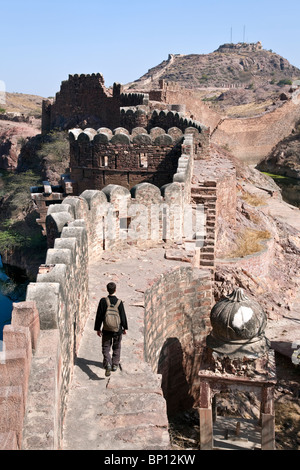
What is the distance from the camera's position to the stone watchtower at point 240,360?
7.05 metres

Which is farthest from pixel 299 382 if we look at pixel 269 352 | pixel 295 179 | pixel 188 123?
pixel 295 179

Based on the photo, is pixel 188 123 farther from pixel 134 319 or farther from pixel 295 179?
pixel 295 179

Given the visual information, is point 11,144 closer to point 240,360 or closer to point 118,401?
point 240,360

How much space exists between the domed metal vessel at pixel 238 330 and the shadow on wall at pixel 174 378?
27.5 inches

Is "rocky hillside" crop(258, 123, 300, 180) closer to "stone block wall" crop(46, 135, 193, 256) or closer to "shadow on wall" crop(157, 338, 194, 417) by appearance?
"stone block wall" crop(46, 135, 193, 256)

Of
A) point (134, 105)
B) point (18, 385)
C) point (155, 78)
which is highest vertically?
point (155, 78)

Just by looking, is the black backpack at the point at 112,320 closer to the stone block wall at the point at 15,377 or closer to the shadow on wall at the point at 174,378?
the stone block wall at the point at 15,377

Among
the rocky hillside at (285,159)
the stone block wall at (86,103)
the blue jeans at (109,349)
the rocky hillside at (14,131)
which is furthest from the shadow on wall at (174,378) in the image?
the rocky hillside at (285,159)

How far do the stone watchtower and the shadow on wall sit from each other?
0.63 meters

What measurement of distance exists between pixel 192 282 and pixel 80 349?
3.13 meters

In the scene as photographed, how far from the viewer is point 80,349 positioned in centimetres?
531

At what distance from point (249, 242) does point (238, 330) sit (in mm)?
6430

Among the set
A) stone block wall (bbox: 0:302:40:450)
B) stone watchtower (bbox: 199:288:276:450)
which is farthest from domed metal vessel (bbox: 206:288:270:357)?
stone block wall (bbox: 0:302:40:450)

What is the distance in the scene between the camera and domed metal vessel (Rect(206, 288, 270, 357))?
7234mm
